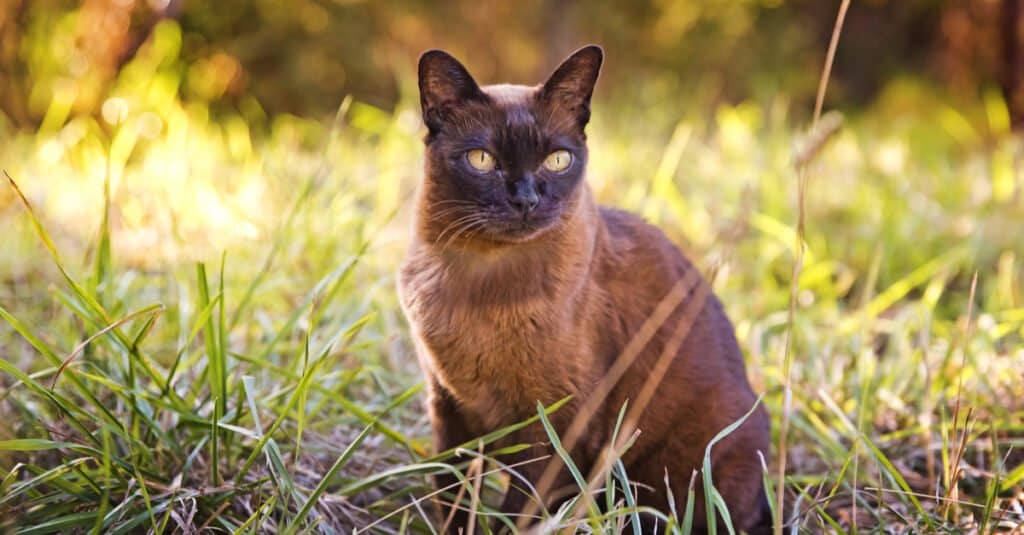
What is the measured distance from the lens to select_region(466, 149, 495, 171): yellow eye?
1.56 meters

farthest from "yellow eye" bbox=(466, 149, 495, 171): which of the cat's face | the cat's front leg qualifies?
the cat's front leg

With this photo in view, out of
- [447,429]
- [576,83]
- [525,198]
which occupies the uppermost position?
[576,83]

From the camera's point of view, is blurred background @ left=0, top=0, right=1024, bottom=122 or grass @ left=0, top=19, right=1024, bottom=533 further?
blurred background @ left=0, top=0, right=1024, bottom=122

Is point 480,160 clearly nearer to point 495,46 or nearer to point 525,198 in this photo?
point 525,198

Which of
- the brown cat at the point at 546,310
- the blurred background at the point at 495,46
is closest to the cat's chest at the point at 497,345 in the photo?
the brown cat at the point at 546,310

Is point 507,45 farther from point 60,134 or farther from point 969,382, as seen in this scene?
point 969,382

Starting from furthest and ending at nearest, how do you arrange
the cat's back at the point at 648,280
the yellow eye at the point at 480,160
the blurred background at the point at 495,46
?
the blurred background at the point at 495,46 → the cat's back at the point at 648,280 → the yellow eye at the point at 480,160

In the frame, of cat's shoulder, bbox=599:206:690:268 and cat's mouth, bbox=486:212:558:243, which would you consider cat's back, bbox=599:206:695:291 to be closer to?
cat's shoulder, bbox=599:206:690:268

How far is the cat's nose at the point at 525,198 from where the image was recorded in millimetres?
1484

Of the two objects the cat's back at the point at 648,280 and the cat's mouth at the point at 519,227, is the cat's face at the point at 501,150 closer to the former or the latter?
the cat's mouth at the point at 519,227

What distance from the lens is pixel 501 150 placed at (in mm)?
1551

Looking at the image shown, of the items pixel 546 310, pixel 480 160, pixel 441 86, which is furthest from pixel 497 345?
pixel 441 86

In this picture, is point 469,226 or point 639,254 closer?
point 469,226

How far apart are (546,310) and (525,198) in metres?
0.21
